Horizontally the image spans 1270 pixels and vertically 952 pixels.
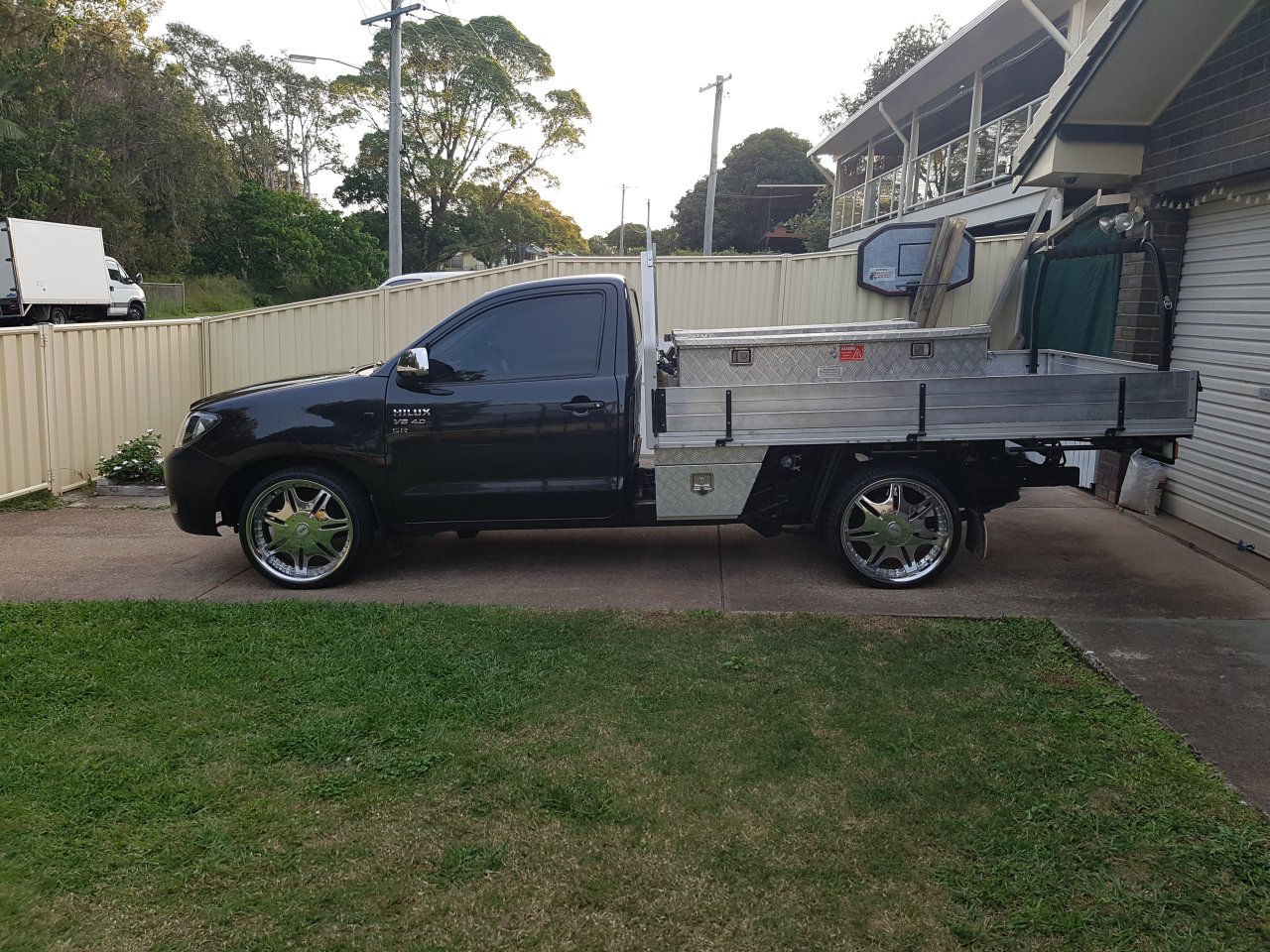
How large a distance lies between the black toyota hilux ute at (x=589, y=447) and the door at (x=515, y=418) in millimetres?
12

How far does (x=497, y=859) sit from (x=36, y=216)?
33.6 meters

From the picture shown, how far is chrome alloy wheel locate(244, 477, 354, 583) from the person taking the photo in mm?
6449

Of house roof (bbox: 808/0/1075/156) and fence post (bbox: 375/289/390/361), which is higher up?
house roof (bbox: 808/0/1075/156)

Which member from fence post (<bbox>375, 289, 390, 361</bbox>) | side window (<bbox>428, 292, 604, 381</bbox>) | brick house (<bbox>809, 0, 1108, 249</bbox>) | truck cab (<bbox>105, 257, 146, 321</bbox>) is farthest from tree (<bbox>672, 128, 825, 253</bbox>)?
side window (<bbox>428, 292, 604, 381</bbox>)

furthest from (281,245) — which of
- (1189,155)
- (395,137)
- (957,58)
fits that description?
(1189,155)

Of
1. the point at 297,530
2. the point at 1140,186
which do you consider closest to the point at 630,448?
the point at 297,530

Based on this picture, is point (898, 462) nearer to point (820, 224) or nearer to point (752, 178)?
point (820, 224)

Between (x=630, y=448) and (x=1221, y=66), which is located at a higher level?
(x=1221, y=66)

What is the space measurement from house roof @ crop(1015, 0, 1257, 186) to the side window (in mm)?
4242

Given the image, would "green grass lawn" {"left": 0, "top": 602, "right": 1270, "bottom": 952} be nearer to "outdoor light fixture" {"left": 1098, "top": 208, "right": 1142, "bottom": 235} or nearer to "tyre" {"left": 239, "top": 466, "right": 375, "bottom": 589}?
"tyre" {"left": 239, "top": 466, "right": 375, "bottom": 589}

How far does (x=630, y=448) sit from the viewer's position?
649 cm

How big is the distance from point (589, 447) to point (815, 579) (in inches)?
65.5

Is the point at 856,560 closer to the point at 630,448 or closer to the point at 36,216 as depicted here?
the point at 630,448

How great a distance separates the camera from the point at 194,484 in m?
6.51
